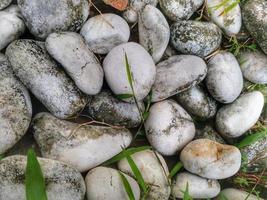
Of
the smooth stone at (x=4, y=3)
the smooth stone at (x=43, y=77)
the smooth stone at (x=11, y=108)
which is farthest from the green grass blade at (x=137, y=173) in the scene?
the smooth stone at (x=4, y=3)

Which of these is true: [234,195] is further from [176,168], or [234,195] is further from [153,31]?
[153,31]

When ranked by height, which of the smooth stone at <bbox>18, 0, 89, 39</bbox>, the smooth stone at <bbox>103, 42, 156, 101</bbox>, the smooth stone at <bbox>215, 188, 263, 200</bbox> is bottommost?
the smooth stone at <bbox>215, 188, 263, 200</bbox>

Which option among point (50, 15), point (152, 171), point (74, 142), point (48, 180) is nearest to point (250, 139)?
point (152, 171)

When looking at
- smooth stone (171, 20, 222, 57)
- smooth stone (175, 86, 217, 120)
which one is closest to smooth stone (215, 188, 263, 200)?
smooth stone (175, 86, 217, 120)

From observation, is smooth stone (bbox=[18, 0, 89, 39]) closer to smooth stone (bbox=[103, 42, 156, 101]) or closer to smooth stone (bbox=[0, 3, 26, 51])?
smooth stone (bbox=[0, 3, 26, 51])

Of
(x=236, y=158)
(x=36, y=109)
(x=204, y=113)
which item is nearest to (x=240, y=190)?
(x=236, y=158)
